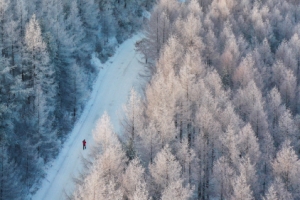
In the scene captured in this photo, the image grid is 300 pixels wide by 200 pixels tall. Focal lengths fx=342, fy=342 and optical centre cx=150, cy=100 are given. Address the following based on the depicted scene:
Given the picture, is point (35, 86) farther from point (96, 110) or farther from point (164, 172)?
point (164, 172)

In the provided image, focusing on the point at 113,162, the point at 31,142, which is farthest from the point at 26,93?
the point at 113,162

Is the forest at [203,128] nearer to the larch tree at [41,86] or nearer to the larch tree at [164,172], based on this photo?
the larch tree at [164,172]

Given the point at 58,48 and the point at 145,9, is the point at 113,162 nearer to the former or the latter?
the point at 58,48

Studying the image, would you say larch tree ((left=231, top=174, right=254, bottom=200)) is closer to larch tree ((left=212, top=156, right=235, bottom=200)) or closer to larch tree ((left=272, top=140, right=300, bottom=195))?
larch tree ((left=212, top=156, right=235, bottom=200))

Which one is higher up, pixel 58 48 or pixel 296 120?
pixel 58 48

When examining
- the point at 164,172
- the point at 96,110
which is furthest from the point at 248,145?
the point at 96,110
